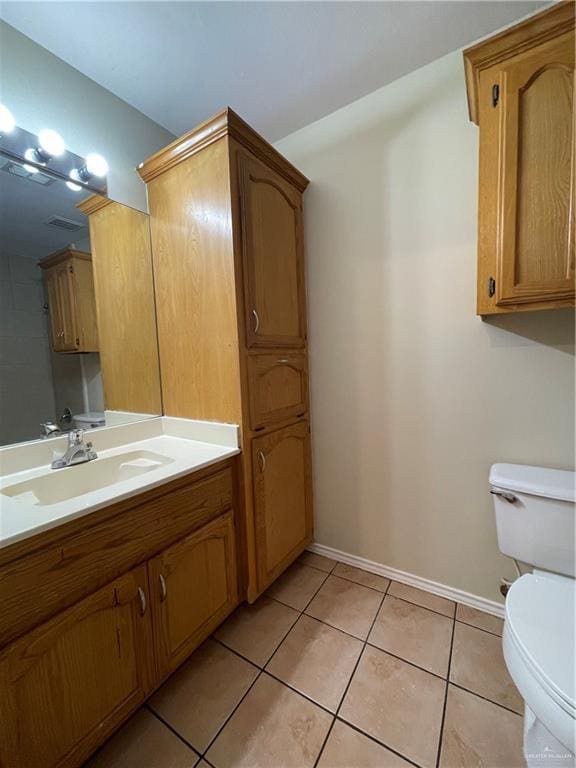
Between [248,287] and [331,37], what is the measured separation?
40.3 inches

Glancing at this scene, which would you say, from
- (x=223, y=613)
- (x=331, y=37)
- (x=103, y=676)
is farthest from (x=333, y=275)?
(x=103, y=676)

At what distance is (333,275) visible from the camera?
5.28 ft

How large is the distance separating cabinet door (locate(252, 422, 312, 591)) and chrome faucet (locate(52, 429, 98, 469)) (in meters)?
0.66

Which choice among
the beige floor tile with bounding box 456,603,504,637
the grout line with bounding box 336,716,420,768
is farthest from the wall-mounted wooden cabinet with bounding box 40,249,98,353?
the beige floor tile with bounding box 456,603,504,637

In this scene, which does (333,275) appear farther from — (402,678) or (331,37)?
(402,678)

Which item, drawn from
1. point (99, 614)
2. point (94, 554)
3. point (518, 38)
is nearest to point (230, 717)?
point (99, 614)

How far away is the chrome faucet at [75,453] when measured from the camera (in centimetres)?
115

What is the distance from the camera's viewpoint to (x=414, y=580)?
5.09ft

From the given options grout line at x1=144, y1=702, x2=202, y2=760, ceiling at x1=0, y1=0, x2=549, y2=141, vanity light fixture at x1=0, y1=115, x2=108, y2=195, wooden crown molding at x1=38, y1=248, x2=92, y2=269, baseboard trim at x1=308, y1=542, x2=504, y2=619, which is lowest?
grout line at x1=144, y1=702, x2=202, y2=760

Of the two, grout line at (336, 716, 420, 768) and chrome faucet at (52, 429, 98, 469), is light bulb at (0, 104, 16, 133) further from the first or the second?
grout line at (336, 716, 420, 768)

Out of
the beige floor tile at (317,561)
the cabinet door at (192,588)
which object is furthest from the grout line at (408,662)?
the cabinet door at (192,588)

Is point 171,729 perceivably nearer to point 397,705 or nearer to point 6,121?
point 397,705

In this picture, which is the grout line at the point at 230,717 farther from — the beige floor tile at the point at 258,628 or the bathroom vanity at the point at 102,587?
the bathroom vanity at the point at 102,587

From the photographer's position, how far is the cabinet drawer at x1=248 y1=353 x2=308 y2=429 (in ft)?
4.37
